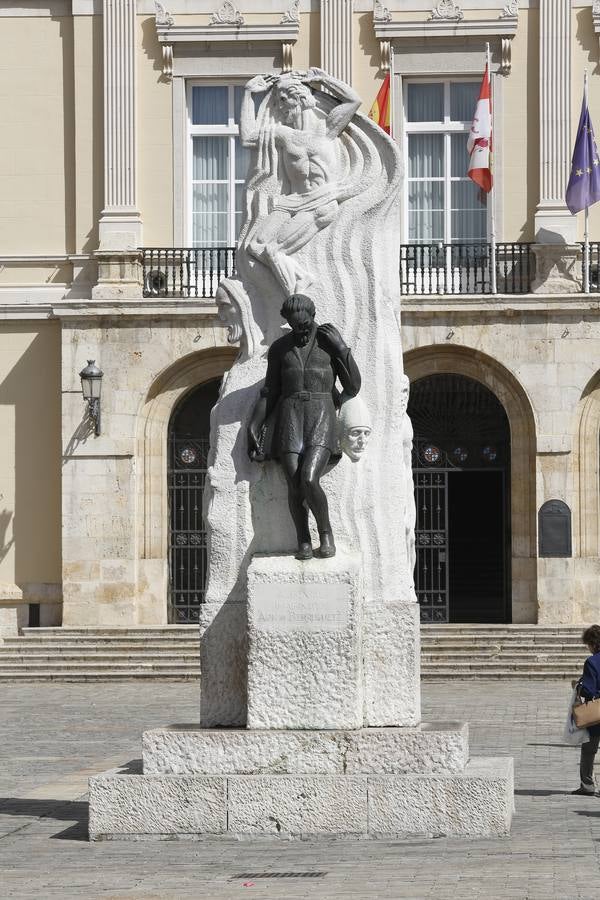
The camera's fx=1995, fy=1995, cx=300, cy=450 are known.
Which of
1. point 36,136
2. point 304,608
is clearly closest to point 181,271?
point 36,136

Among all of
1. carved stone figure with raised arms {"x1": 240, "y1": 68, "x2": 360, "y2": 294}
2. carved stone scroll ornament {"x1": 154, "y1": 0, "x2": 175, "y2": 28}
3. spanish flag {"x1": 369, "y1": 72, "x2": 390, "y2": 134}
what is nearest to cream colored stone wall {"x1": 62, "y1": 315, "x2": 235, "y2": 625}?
spanish flag {"x1": 369, "y1": 72, "x2": 390, "y2": 134}

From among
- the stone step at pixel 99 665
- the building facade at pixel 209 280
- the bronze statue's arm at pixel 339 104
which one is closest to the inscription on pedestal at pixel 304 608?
the bronze statue's arm at pixel 339 104

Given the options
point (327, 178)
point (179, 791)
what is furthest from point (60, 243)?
point (179, 791)

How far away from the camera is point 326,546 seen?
39.0 feet

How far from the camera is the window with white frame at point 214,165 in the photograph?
30.9m

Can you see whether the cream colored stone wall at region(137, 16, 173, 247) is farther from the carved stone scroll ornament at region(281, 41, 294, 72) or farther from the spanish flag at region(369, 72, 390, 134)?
the spanish flag at region(369, 72, 390, 134)

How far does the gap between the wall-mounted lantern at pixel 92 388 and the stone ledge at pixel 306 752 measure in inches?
698

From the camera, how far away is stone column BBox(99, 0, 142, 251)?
99.0 feet

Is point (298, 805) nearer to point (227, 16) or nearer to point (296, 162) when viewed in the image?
point (296, 162)

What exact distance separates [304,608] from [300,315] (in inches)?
69.8

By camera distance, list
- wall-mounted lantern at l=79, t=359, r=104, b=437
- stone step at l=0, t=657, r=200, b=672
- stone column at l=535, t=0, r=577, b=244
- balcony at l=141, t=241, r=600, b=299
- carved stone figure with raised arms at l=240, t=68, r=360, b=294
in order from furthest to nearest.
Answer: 1. stone column at l=535, t=0, r=577, b=244
2. balcony at l=141, t=241, r=600, b=299
3. wall-mounted lantern at l=79, t=359, r=104, b=437
4. stone step at l=0, t=657, r=200, b=672
5. carved stone figure with raised arms at l=240, t=68, r=360, b=294

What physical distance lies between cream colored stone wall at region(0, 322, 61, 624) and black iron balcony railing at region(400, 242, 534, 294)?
554 cm

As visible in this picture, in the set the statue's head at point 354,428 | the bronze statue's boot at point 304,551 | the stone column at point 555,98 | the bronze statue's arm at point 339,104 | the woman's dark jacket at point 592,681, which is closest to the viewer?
the bronze statue's boot at point 304,551

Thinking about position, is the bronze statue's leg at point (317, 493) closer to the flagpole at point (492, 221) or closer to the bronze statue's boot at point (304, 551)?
the bronze statue's boot at point (304, 551)
